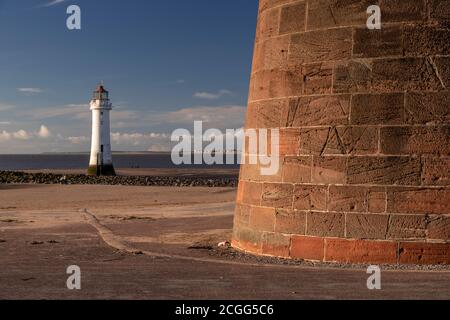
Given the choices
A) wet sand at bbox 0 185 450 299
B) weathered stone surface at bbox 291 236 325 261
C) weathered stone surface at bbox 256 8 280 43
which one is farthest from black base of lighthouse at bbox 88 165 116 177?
weathered stone surface at bbox 291 236 325 261

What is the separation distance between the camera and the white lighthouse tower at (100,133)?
56.8m

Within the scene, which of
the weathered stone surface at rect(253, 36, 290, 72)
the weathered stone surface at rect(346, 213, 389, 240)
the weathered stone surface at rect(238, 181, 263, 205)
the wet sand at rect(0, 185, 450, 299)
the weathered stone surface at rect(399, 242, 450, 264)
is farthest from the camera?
the weathered stone surface at rect(238, 181, 263, 205)

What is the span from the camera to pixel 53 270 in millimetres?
8766

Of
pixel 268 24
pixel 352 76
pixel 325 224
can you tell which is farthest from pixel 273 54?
pixel 325 224

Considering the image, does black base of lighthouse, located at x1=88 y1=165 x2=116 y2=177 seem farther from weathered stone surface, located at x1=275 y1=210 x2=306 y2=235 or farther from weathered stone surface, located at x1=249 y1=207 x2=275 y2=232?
weathered stone surface, located at x1=275 y1=210 x2=306 y2=235

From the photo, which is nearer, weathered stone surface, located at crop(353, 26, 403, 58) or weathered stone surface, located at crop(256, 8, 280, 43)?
weathered stone surface, located at crop(353, 26, 403, 58)

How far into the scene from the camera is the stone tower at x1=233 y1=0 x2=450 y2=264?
881 centimetres

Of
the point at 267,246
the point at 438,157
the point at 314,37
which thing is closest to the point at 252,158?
the point at 267,246

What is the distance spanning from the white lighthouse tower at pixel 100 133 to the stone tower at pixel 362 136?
159 ft

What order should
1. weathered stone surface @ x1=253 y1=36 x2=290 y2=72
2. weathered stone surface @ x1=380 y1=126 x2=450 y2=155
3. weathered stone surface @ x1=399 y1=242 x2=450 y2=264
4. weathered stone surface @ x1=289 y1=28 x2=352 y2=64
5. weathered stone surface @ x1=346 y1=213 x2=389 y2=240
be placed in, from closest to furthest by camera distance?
1. weathered stone surface @ x1=399 y1=242 x2=450 y2=264
2. weathered stone surface @ x1=380 y1=126 x2=450 y2=155
3. weathered stone surface @ x1=346 y1=213 x2=389 y2=240
4. weathered stone surface @ x1=289 y1=28 x2=352 y2=64
5. weathered stone surface @ x1=253 y1=36 x2=290 y2=72

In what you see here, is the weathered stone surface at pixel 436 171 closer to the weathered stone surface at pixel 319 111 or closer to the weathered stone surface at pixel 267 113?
the weathered stone surface at pixel 319 111

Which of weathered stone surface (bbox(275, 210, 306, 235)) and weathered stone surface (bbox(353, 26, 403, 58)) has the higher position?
weathered stone surface (bbox(353, 26, 403, 58))

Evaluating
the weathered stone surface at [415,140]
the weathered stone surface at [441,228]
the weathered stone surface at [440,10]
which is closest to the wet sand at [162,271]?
the weathered stone surface at [441,228]

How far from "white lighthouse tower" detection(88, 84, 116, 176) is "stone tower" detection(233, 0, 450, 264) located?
1909 inches
